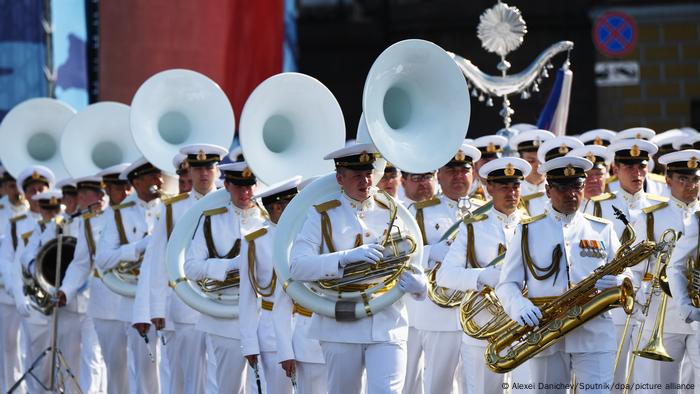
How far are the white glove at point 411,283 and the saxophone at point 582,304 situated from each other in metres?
0.71

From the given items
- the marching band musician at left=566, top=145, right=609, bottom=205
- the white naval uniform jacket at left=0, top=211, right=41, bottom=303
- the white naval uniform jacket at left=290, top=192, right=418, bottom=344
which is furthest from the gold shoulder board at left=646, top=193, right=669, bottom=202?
the white naval uniform jacket at left=0, top=211, right=41, bottom=303

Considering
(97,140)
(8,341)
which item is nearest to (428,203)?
(97,140)

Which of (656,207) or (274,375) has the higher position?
(656,207)

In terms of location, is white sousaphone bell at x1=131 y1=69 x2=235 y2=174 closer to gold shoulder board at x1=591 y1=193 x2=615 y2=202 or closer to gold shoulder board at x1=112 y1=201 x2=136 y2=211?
gold shoulder board at x1=112 y1=201 x2=136 y2=211

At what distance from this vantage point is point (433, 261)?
11.5 m

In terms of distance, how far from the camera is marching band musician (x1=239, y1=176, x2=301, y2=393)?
1055cm

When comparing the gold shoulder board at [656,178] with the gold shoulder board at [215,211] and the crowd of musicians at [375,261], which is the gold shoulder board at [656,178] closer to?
the crowd of musicians at [375,261]

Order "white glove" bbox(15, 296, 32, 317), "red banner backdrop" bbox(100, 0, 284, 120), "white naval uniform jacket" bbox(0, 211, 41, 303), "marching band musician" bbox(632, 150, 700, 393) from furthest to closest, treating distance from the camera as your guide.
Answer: "red banner backdrop" bbox(100, 0, 284, 120), "white naval uniform jacket" bbox(0, 211, 41, 303), "white glove" bbox(15, 296, 32, 317), "marching band musician" bbox(632, 150, 700, 393)

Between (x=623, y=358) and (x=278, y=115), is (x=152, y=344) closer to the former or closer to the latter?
(x=278, y=115)

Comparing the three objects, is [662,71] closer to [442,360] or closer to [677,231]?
[677,231]

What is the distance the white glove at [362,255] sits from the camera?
9.45 m

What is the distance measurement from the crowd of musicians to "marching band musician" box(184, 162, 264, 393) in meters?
0.01

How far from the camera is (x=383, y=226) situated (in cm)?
987

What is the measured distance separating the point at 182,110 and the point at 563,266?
444cm
